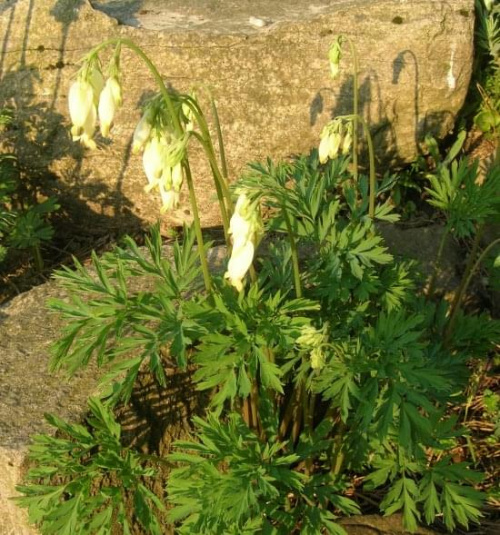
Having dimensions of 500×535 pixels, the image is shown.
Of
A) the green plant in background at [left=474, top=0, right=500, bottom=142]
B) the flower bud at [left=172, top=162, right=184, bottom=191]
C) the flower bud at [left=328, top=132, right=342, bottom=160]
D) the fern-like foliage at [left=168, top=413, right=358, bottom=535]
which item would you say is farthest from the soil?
the fern-like foliage at [left=168, top=413, right=358, bottom=535]

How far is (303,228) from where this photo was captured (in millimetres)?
3066

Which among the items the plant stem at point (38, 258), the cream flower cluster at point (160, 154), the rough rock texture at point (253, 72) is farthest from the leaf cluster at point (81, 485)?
the rough rock texture at point (253, 72)

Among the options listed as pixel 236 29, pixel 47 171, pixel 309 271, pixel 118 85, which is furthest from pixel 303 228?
pixel 47 171

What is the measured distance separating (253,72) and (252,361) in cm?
273

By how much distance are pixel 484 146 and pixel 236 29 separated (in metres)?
2.21

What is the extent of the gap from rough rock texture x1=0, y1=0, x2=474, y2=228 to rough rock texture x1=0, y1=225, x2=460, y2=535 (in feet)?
4.58

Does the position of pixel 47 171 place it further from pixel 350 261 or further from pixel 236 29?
pixel 350 261

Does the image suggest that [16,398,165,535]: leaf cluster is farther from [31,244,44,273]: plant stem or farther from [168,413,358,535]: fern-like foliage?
[31,244,44,273]: plant stem

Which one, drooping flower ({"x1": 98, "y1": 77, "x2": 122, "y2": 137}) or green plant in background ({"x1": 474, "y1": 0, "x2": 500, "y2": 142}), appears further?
green plant in background ({"x1": 474, "y1": 0, "x2": 500, "y2": 142})

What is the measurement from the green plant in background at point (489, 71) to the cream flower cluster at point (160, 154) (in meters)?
3.83

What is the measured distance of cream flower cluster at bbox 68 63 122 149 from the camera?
209 centimetres

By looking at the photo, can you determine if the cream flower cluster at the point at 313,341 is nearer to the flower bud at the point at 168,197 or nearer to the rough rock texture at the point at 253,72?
the flower bud at the point at 168,197

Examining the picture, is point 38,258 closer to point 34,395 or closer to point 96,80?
point 34,395

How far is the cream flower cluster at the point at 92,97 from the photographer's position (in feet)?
6.87
